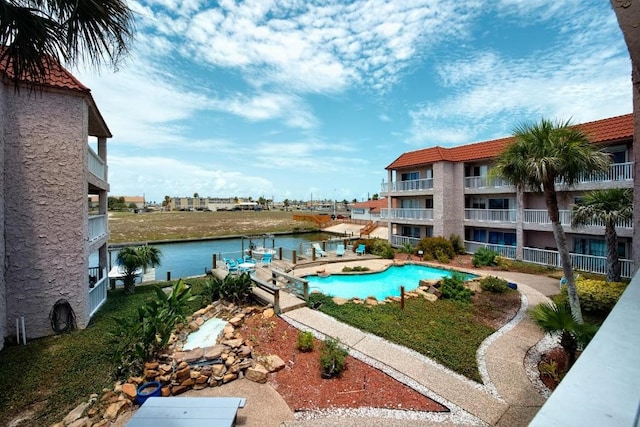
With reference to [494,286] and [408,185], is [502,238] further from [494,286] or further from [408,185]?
[494,286]

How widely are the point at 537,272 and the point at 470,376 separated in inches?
568

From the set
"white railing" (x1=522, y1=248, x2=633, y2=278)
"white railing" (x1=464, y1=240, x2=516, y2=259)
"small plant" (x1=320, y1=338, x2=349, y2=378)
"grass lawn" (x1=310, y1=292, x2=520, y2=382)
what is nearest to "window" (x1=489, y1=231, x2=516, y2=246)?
"white railing" (x1=464, y1=240, x2=516, y2=259)

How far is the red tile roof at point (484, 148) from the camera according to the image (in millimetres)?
16078

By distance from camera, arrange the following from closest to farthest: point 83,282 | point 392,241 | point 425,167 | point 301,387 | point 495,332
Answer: point 301,387, point 495,332, point 83,282, point 425,167, point 392,241

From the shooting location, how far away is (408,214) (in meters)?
26.8

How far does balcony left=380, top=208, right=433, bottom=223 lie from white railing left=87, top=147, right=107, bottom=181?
21.7 meters

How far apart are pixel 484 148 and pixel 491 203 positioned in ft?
14.0

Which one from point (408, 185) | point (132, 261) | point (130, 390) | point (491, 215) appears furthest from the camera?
point (408, 185)

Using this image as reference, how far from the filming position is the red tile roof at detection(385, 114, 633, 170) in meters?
16.1

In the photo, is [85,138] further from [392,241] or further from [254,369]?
[392,241]

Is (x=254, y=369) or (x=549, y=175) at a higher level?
(x=549, y=175)

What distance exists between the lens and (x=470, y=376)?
7.05 metres

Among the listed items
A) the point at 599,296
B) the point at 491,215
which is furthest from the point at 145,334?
the point at 491,215

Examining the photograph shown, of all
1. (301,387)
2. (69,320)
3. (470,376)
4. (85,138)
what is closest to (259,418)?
(301,387)
